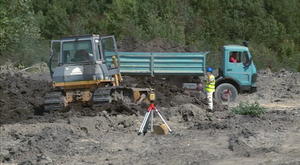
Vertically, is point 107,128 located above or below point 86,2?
below

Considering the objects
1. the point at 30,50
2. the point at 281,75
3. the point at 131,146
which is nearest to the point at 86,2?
the point at 30,50

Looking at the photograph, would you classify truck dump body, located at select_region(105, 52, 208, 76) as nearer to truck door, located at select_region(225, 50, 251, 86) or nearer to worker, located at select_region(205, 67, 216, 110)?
truck door, located at select_region(225, 50, 251, 86)

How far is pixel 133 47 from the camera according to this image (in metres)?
26.0

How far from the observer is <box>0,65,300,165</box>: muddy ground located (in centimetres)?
1060

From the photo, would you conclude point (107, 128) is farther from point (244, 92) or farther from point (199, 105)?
point (244, 92)

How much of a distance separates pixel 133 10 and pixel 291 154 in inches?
1715

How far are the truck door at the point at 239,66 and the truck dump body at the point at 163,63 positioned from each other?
1.05m

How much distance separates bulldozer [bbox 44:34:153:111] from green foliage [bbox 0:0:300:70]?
88.2 ft

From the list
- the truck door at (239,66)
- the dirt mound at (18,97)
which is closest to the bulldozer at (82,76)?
the dirt mound at (18,97)

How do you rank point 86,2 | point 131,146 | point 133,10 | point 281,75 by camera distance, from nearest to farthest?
point 131,146 → point 281,75 → point 133,10 → point 86,2

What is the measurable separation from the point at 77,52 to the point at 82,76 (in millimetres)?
827

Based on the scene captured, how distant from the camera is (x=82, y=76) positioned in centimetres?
1633

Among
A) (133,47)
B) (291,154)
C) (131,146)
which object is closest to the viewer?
(291,154)

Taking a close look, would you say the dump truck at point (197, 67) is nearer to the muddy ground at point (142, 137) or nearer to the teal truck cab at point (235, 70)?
the teal truck cab at point (235, 70)
